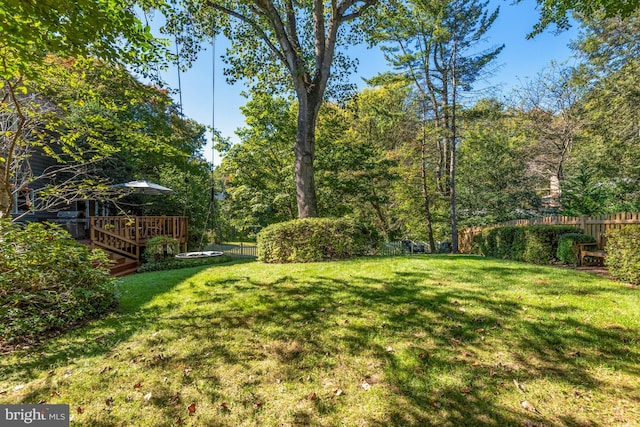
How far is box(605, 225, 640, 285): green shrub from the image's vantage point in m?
4.79

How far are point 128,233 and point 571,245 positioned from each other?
45.9 ft

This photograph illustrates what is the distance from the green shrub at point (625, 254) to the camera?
479 cm

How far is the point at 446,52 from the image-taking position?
14539 mm

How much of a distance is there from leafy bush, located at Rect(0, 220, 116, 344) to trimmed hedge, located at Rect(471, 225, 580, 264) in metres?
9.81

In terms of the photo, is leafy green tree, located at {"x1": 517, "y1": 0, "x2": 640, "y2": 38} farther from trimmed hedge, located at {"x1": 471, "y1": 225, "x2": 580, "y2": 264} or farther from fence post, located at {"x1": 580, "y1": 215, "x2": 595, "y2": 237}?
trimmed hedge, located at {"x1": 471, "y1": 225, "x2": 580, "y2": 264}

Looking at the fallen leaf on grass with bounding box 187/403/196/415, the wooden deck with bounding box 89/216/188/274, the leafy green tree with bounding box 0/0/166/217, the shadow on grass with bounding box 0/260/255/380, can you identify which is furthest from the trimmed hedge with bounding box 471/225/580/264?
the wooden deck with bounding box 89/216/188/274

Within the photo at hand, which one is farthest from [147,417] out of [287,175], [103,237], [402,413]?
[287,175]

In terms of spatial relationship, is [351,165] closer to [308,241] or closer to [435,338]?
[308,241]

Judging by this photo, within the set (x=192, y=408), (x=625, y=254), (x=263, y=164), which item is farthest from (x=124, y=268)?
(x=625, y=254)

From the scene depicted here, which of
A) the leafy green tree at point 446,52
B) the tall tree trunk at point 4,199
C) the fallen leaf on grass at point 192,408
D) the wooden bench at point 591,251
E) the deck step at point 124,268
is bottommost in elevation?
the deck step at point 124,268

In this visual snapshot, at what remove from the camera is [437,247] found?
1733 centimetres

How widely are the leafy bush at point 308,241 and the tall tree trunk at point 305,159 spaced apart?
0.88 meters

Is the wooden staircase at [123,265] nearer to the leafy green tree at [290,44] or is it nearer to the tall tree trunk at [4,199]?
the tall tree trunk at [4,199]

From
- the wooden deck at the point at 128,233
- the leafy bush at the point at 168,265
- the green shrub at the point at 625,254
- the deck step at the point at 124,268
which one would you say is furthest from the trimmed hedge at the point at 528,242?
the deck step at the point at 124,268
